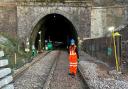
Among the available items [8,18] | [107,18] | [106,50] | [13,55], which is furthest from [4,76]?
[107,18]

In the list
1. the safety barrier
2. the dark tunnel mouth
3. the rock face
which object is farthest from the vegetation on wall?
the dark tunnel mouth

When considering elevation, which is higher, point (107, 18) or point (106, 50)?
point (107, 18)

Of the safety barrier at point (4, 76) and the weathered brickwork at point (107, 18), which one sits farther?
the weathered brickwork at point (107, 18)

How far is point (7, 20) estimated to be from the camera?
41.7m

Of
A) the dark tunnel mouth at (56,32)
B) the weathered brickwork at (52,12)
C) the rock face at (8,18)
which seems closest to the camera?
the rock face at (8,18)

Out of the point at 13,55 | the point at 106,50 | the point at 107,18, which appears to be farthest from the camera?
the point at 107,18

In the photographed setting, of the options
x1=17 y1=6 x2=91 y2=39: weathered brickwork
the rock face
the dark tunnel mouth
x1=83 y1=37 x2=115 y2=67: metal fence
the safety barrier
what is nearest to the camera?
the safety barrier

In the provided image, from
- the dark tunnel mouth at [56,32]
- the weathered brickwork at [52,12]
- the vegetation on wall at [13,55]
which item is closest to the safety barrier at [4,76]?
the vegetation on wall at [13,55]

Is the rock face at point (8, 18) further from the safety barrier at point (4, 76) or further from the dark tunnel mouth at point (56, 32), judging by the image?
the safety barrier at point (4, 76)

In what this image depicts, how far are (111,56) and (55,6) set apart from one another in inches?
917

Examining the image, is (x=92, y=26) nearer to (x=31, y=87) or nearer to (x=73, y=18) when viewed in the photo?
(x=73, y=18)

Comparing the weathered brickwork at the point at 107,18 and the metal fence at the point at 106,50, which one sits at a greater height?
the weathered brickwork at the point at 107,18

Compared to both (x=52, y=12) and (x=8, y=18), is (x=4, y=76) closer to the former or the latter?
(x=8, y=18)

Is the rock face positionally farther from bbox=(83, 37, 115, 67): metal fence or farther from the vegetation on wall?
bbox=(83, 37, 115, 67): metal fence
